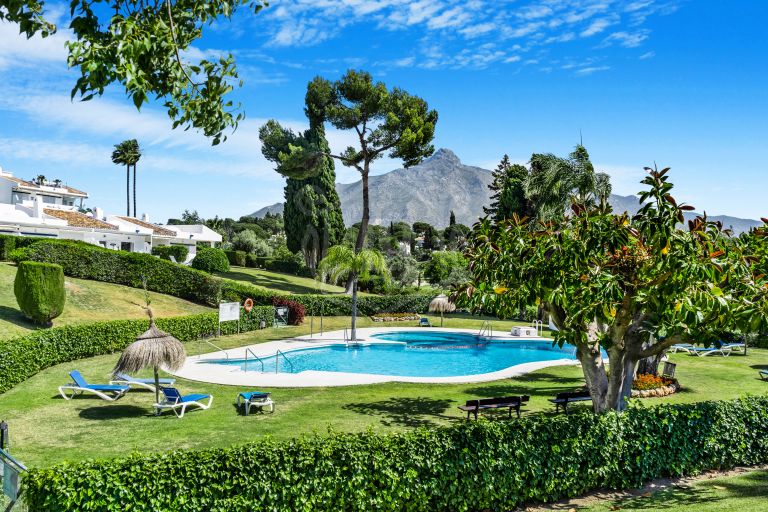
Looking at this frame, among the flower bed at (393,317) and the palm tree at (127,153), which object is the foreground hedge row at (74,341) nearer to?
the flower bed at (393,317)

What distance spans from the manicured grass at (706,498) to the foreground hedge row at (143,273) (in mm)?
25264

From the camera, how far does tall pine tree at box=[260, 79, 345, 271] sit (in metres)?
51.7

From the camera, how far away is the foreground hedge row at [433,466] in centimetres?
793

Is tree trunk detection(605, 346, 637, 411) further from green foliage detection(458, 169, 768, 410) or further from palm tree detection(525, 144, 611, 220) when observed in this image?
palm tree detection(525, 144, 611, 220)

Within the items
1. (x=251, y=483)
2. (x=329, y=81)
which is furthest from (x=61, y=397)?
(x=329, y=81)

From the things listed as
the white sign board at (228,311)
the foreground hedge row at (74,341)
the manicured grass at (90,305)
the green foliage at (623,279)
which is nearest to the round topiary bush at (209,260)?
the manicured grass at (90,305)

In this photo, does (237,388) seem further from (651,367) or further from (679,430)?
(651,367)

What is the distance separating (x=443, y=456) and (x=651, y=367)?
12.5 meters

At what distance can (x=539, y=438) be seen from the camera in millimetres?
10141

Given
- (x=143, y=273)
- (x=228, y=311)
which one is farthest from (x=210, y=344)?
(x=143, y=273)

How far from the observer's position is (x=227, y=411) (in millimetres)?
15031

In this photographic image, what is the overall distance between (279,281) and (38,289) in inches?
1176

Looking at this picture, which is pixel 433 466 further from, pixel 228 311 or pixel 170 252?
pixel 170 252

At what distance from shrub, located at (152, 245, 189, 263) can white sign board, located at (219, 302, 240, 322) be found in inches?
946
